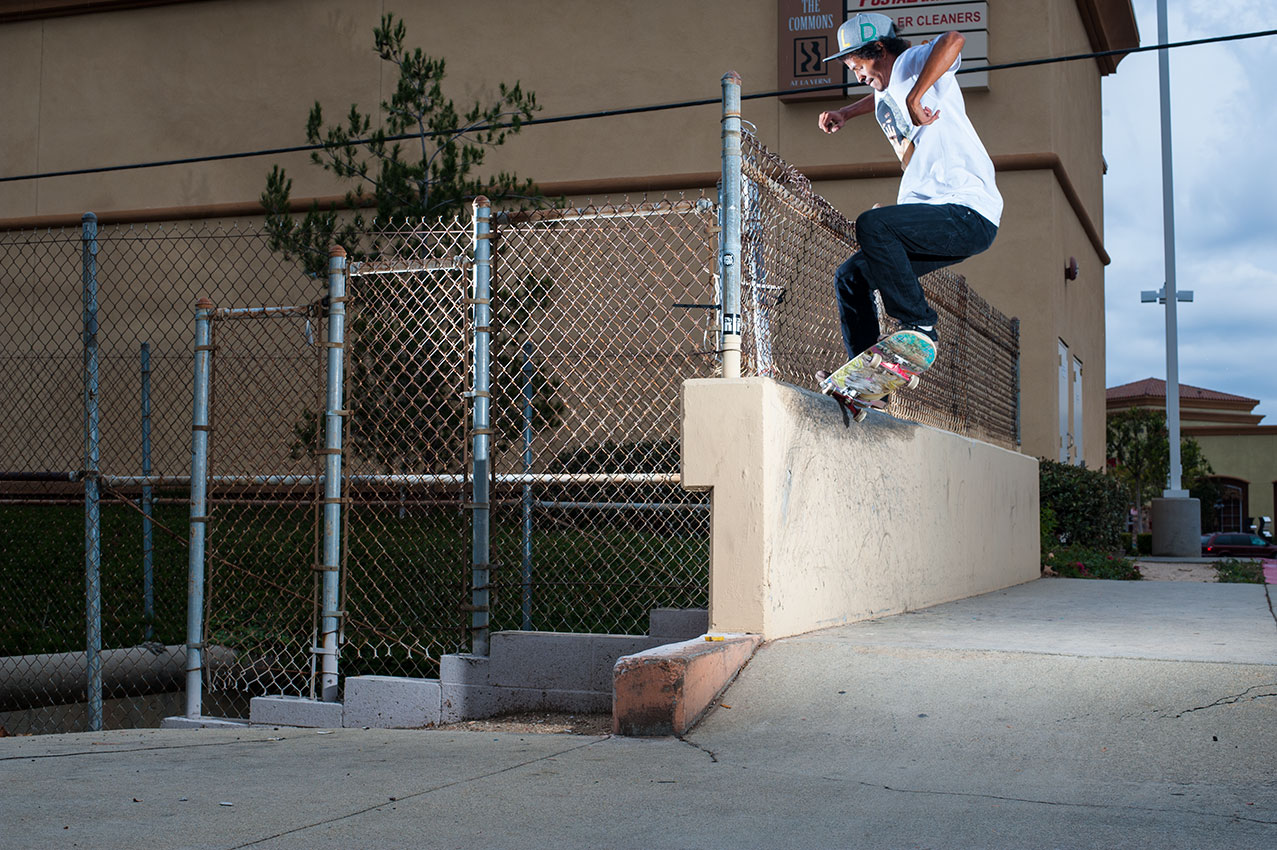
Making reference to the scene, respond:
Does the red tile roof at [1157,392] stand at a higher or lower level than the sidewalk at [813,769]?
higher

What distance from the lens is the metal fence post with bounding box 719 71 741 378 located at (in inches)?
195

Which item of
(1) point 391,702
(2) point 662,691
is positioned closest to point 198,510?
(1) point 391,702

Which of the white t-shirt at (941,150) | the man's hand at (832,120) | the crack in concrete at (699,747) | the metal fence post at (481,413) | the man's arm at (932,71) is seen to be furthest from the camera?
the metal fence post at (481,413)

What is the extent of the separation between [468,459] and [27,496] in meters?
3.03

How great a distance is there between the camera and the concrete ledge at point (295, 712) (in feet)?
19.5

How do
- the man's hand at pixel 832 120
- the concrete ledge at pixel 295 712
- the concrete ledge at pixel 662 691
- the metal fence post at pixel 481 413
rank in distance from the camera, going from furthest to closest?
1. the concrete ledge at pixel 295 712
2. the metal fence post at pixel 481 413
3. the man's hand at pixel 832 120
4. the concrete ledge at pixel 662 691

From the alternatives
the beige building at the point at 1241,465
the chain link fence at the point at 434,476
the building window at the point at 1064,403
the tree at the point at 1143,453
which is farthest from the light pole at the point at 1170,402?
the beige building at the point at 1241,465

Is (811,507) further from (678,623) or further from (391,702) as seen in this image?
(391,702)

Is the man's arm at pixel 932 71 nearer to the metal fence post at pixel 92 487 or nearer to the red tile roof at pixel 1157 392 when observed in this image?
the metal fence post at pixel 92 487

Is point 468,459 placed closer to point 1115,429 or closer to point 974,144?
point 974,144

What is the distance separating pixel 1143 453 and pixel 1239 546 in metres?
9.34

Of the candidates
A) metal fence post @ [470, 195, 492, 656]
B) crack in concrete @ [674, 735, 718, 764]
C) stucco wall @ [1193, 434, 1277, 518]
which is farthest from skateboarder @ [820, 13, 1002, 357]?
stucco wall @ [1193, 434, 1277, 518]

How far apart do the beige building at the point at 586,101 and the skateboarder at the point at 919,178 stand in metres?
12.0

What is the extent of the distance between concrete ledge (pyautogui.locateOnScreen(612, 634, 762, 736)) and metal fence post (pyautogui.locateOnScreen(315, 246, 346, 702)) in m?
2.12
